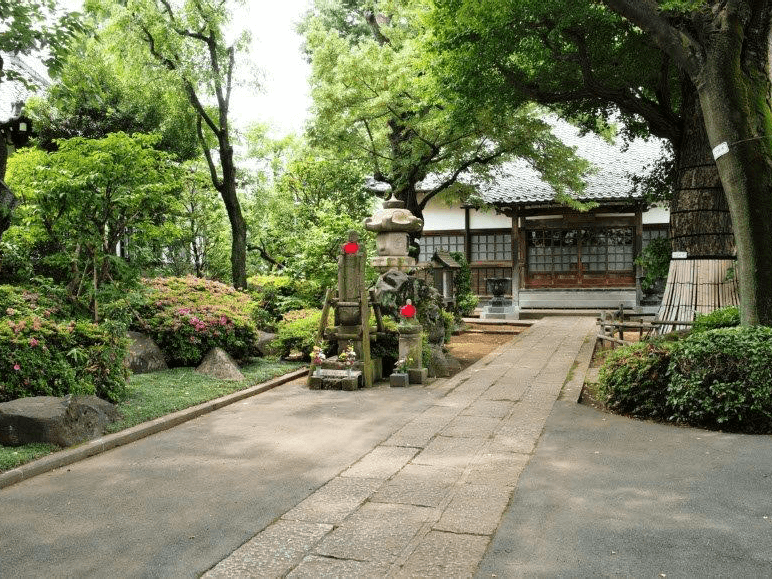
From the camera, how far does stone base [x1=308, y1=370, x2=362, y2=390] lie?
862 centimetres

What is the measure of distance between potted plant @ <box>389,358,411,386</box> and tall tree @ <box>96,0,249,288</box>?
6383mm

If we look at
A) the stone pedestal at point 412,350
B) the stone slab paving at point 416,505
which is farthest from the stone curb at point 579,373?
the stone pedestal at point 412,350

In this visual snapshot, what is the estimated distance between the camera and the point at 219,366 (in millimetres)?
9188

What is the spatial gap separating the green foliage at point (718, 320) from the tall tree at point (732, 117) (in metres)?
0.81

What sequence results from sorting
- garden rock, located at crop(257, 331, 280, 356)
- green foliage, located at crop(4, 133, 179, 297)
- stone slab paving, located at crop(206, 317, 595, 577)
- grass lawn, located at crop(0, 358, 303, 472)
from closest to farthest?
stone slab paving, located at crop(206, 317, 595, 577) → grass lawn, located at crop(0, 358, 303, 472) → green foliage, located at crop(4, 133, 179, 297) → garden rock, located at crop(257, 331, 280, 356)

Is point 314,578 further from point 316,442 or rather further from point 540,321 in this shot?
point 540,321

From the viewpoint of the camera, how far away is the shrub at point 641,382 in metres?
6.64

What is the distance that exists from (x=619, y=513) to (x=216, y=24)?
12937 millimetres

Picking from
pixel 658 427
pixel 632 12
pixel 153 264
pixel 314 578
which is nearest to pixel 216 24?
pixel 153 264

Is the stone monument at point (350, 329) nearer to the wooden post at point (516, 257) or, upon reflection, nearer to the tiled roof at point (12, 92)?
the tiled roof at point (12, 92)

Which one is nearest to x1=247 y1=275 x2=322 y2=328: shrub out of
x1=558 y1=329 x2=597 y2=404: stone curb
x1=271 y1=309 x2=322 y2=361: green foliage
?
x1=271 y1=309 x2=322 y2=361: green foliage

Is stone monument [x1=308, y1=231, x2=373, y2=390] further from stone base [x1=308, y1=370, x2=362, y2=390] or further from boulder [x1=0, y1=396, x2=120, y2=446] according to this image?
boulder [x1=0, y1=396, x2=120, y2=446]

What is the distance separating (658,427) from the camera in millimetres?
6285

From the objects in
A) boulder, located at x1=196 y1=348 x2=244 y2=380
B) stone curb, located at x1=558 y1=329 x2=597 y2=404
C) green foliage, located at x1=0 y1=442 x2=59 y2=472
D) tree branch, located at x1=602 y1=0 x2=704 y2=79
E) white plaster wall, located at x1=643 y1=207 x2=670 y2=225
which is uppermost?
tree branch, located at x1=602 y1=0 x2=704 y2=79
